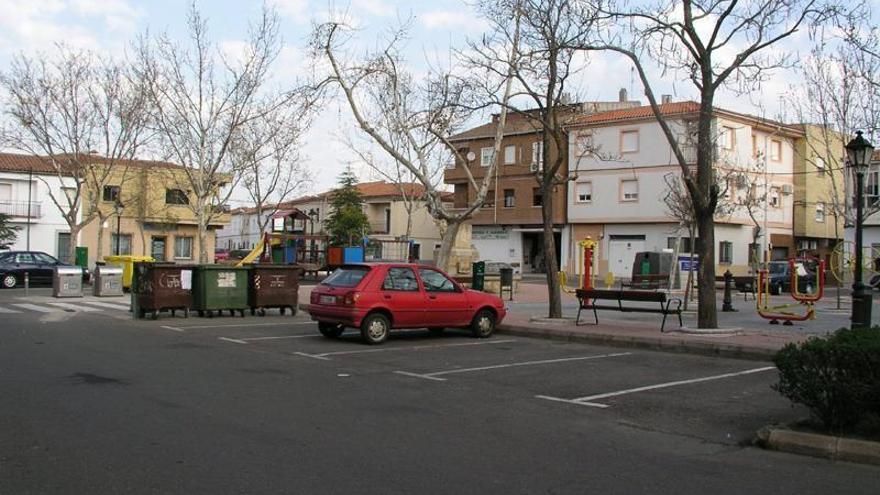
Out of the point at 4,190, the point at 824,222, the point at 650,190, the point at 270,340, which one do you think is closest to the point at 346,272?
the point at 270,340

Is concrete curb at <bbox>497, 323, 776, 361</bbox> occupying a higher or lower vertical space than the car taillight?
lower

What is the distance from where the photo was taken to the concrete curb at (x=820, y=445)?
628 centimetres

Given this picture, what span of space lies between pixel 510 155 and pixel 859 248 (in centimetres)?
4194

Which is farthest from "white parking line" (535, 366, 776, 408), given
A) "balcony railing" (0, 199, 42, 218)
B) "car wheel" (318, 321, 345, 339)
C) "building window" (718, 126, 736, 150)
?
"balcony railing" (0, 199, 42, 218)

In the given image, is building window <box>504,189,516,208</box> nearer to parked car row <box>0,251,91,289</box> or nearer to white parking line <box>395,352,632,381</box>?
parked car row <box>0,251,91,289</box>

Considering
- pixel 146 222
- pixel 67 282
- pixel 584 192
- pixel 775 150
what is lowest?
pixel 67 282

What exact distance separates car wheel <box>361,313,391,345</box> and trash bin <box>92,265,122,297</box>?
1540 centimetres

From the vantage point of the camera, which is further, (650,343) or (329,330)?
(329,330)

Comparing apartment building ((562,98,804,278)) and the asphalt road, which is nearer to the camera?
the asphalt road

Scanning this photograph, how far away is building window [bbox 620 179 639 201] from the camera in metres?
47.9

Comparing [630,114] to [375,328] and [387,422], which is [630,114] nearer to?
[375,328]

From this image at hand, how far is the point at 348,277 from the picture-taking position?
46.5ft

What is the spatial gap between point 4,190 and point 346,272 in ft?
142

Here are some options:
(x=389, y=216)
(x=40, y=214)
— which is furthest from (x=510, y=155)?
(x=40, y=214)
